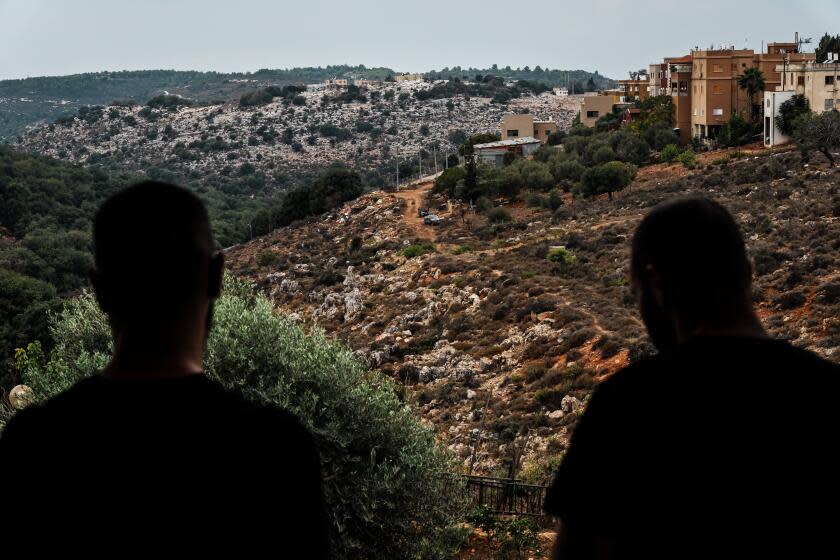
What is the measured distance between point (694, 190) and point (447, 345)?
17873mm

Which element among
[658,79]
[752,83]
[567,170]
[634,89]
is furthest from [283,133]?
[752,83]

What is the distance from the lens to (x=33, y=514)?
2109 mm

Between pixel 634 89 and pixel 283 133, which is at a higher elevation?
pixel 634 89

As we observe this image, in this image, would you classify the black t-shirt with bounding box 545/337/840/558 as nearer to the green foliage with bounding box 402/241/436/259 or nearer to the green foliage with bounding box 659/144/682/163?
the green foliage with bounding box 402/241/436/259

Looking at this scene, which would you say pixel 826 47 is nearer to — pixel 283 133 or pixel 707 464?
pixel 707 464

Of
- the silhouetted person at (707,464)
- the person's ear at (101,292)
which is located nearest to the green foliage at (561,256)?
the silhouetted person at (707,464)

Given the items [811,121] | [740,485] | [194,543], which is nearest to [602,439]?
[740,485]

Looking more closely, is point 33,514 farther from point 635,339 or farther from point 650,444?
point 635,339

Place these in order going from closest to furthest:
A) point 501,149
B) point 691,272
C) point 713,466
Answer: point 713,466, point 691,272, point 501,149

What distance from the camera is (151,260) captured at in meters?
2.22

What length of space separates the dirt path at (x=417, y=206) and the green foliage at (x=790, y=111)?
58.7 feet

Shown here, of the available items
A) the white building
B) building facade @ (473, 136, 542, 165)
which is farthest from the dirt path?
the white building

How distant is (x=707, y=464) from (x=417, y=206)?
180 ft

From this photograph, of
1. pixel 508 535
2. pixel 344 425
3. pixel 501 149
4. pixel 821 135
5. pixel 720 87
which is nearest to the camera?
pixel 344 425
